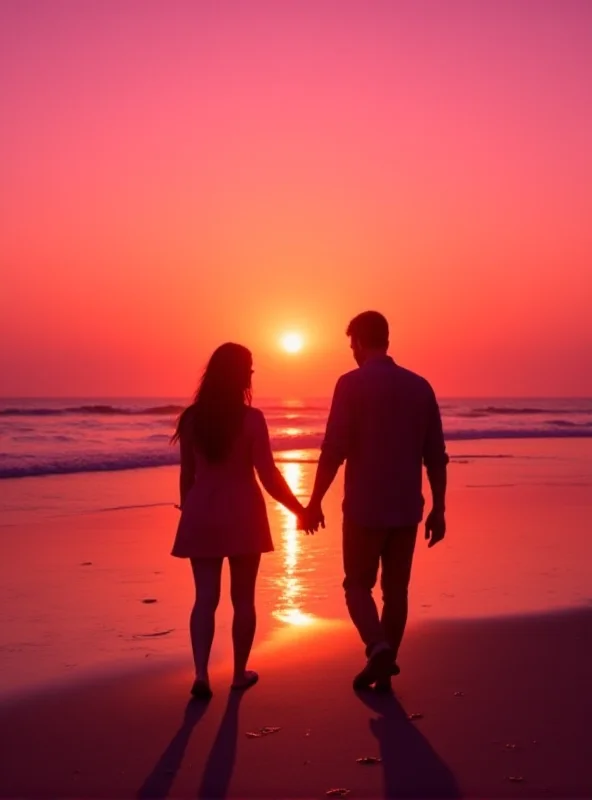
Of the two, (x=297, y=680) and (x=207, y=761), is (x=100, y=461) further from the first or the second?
(x=207, y=761)

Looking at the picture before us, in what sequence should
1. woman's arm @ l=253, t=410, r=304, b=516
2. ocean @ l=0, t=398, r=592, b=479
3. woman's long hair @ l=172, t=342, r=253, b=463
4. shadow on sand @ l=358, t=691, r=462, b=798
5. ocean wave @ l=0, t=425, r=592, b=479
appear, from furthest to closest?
ocean @ l=0, t=398, r=592, b=479, ocean wave @ l=0, t=425, r=592, b=479, woman's arm @ l=253, t=410, r=304, b=516, woman's long hair @ l=172, t=342, r=253, b=463, shadow on sand @ l=358, t=691, r=462, b=798

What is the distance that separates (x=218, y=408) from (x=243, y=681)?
146 centimetres

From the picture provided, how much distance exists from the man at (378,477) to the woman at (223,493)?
0.41 metres

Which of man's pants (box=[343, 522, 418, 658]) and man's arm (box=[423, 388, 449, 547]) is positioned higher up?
man's arm (box=[423, 388, 449, 547])

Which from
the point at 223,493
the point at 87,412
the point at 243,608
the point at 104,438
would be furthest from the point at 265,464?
the point at 87,412

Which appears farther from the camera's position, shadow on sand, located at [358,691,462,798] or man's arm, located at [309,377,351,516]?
man's arm, located at [309,377,351,516]

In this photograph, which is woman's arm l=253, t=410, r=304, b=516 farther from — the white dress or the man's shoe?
the man's shoe

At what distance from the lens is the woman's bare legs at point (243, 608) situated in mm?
5176

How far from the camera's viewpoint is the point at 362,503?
516 cm

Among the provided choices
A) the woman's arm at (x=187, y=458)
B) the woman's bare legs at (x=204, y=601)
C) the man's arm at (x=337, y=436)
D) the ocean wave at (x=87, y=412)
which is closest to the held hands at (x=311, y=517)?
the man's arm at (x=337, y=436)

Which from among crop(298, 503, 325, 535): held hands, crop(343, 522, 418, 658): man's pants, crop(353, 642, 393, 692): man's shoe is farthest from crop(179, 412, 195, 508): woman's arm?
crop(353, 642, 393, 692): man's shoe

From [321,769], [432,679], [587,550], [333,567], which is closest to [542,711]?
[432,679]

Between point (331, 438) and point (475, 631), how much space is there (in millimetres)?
1927

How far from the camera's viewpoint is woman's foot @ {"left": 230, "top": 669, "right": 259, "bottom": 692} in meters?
5.11
